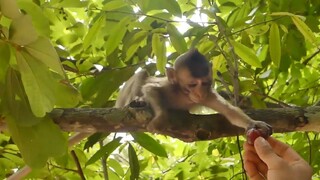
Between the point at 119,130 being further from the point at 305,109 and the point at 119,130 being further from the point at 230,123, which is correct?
the point at 305,109

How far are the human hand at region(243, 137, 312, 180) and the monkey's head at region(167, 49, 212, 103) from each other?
800mm

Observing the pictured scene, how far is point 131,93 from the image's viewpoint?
97.3 inches

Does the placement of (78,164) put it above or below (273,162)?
below

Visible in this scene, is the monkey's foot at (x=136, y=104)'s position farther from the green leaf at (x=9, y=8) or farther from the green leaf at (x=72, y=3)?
the green leaf at (x=9, y=8)

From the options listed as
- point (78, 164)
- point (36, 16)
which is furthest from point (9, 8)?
point (78, 164)

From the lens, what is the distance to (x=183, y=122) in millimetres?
1695

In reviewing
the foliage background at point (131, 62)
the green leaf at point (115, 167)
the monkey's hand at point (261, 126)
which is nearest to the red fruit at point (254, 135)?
the monkey's hand at point (261, 126)

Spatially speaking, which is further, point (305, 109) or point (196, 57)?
point (196, 57)

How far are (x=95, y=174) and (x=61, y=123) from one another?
918 millimetres

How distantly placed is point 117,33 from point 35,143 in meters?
0.57

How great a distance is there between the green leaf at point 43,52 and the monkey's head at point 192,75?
1.05 metres

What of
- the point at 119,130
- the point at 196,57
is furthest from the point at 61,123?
the point at 196,57

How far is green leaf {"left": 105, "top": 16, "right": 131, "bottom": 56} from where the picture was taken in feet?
6.07

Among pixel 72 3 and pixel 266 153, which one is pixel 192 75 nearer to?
pixel 72 3
